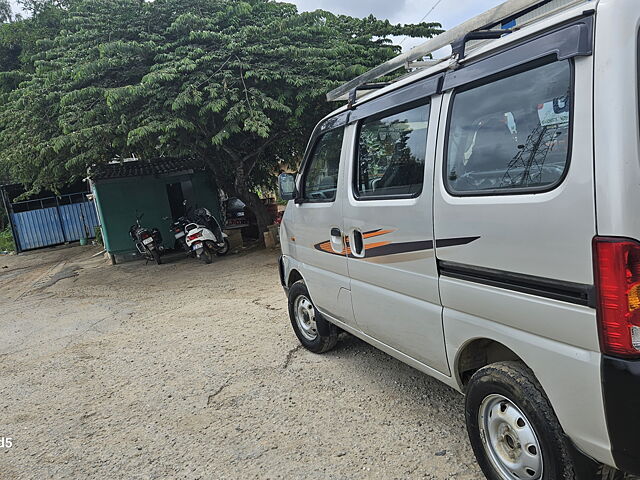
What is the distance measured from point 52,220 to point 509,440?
1941cm

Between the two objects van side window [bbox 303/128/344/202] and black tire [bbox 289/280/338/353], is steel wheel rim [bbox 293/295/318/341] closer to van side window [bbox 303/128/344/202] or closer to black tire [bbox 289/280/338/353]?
black tire [bbox 289/280/338/353]

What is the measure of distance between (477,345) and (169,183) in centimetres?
1174

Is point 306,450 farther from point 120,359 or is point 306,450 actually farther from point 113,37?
point 113,37

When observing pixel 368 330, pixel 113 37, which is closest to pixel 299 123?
pixel 113 37

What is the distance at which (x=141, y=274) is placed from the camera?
35.1ft

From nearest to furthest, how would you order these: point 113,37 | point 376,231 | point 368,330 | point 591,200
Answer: point 591,200 → point 376,231 → point 368,330 → point 113,37

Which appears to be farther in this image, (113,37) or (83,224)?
(83,224)

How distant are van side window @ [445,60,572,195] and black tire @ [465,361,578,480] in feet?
2.76

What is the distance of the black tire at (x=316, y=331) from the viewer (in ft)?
14.4

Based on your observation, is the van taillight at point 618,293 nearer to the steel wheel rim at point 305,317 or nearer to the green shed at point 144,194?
the steel wheel rim at point 305,317

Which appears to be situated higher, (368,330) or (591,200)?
(591,200)

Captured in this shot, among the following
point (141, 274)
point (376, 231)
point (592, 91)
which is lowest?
point (141, 274)

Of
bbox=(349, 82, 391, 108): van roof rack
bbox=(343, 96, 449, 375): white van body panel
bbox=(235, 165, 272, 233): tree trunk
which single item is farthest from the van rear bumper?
bbox=(235, 165, 272, 233): tree trunk

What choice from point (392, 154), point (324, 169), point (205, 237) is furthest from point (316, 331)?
point (205, 237)
